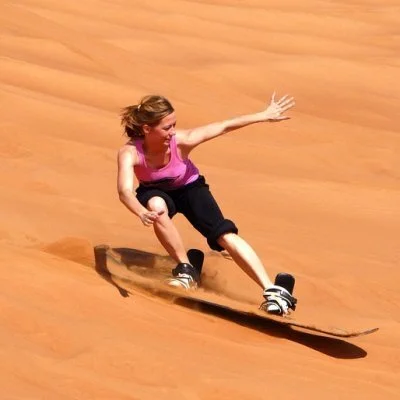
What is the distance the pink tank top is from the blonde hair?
8 cm

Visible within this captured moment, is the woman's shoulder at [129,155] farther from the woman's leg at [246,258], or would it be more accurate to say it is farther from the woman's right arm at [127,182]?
the woman's leg at [246,258]

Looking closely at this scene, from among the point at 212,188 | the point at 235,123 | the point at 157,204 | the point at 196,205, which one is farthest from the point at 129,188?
the point at 212,188

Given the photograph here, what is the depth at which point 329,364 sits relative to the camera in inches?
230

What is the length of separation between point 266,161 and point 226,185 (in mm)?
853

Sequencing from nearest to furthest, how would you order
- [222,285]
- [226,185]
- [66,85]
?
[222,285], [226,185], [66,85]

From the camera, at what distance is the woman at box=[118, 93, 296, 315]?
6410mm

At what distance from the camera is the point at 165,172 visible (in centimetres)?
657

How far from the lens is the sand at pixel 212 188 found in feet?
17.7

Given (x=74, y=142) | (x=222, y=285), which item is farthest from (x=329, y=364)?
(x=74, y=142)

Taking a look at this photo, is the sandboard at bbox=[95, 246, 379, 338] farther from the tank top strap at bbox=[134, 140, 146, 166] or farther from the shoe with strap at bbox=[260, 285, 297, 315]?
the tank top strap at bbox=[134, 140, 146, 166]

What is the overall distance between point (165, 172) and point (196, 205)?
0.22 metres

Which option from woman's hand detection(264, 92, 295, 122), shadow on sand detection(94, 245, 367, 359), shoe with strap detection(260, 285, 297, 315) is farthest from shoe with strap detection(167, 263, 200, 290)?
woman's hand detection(264, 92, 295, 122)

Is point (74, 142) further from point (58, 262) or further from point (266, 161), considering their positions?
point (58, 262)

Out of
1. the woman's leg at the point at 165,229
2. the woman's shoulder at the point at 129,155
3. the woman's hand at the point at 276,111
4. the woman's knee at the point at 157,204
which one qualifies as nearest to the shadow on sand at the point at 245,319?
the woman's leg at the point at 165,229
